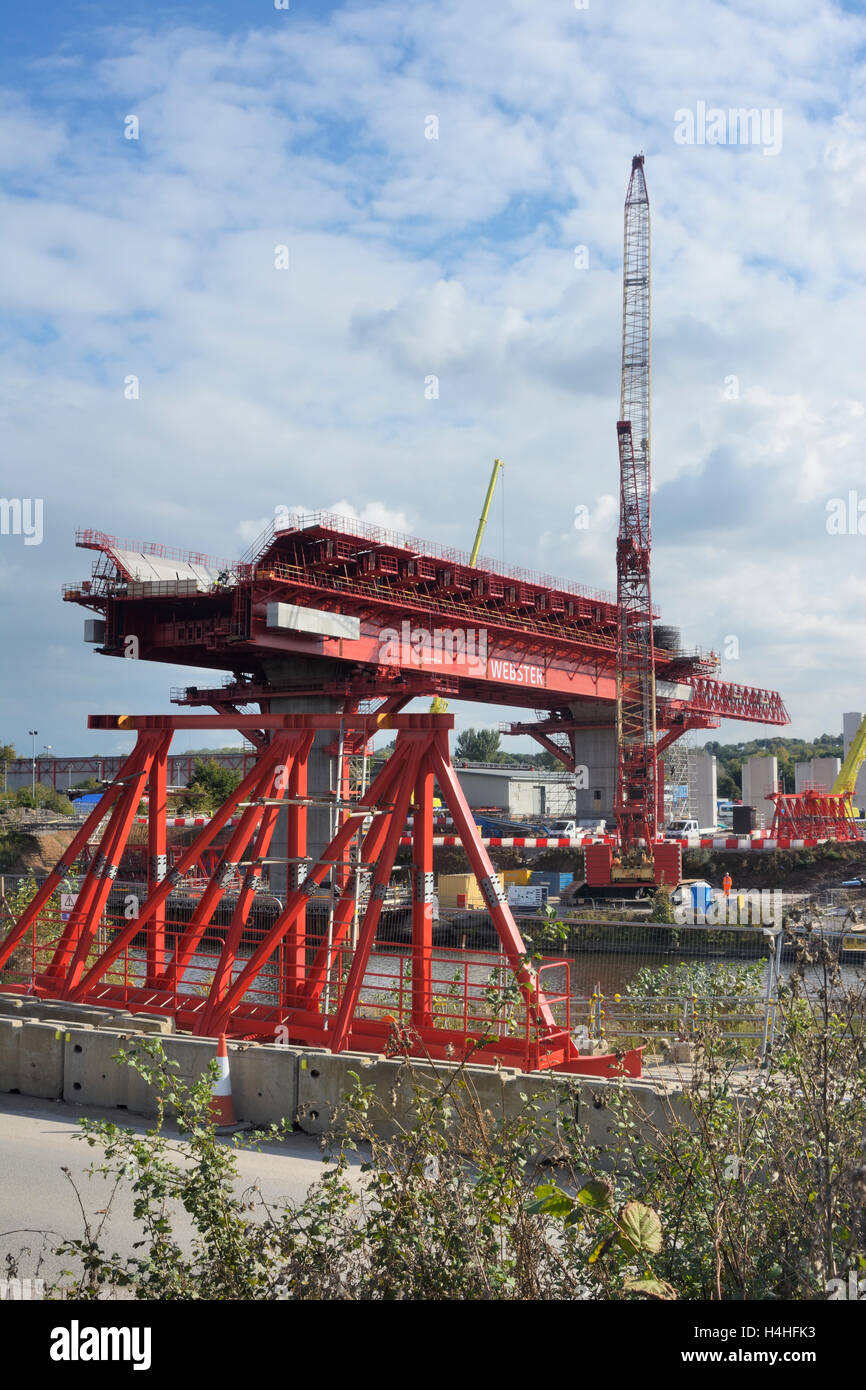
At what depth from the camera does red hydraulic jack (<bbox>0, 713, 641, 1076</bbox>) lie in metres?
12.4

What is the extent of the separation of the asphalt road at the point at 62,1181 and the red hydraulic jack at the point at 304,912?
5.39ft

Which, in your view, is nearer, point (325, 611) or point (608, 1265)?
point (608, 1265)

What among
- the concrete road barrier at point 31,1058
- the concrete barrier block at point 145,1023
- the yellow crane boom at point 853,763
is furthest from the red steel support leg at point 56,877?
the yellow crane boom at point 853,763

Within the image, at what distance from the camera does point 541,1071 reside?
11297 mm

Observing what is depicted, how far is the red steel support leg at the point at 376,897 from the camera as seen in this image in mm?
12430

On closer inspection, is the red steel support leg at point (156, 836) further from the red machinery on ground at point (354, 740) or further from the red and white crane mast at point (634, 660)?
the red and white crane mast at point (634, 660)

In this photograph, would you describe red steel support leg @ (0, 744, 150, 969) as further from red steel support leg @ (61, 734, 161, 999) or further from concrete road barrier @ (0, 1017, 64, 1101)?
concrete road barrier @ (0, 1017, 64, 1101)

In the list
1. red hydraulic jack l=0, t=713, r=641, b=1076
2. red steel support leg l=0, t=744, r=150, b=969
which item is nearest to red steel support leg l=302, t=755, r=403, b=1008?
red hydraulic jack l=0, t=713, r=641, b=1076

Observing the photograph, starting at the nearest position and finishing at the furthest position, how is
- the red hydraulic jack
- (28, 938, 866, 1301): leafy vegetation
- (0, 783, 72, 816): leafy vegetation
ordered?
(28, 938, 866, 1301): leafy vegetation, the red hydraulic jack, (0, 783, 72, 816): leafy vegetation

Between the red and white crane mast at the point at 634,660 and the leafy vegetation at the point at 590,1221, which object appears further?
the red and white crane mast at the point at 634,660

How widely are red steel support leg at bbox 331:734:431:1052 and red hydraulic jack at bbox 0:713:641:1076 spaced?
0.06 ft
